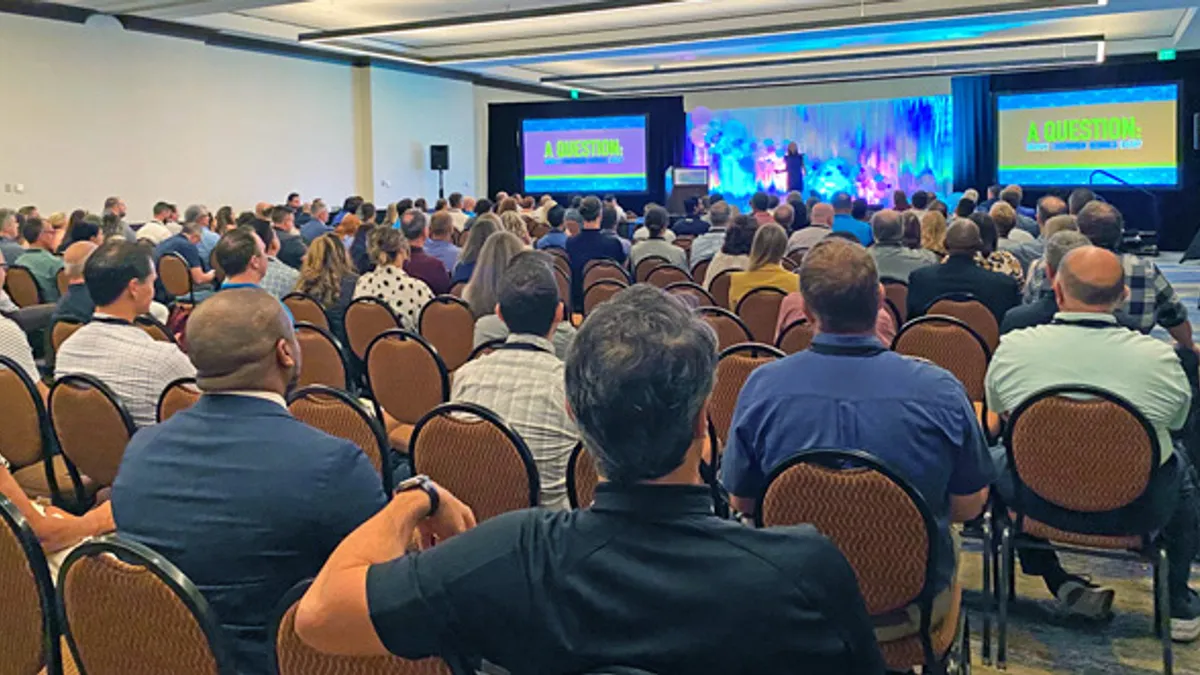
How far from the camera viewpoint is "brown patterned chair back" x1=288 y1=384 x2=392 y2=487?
2.97 m

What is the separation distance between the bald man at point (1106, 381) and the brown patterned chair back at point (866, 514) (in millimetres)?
945

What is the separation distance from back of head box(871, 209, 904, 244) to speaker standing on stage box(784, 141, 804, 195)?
47.7 ft

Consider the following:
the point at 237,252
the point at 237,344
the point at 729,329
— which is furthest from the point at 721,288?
the point at 237,344

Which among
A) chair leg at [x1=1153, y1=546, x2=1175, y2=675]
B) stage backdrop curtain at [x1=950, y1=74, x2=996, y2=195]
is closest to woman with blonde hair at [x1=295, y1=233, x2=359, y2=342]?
chair leg at [x1=1153, y1=546, x2=1175, y2=675]

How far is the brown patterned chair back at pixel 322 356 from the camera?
4488mm

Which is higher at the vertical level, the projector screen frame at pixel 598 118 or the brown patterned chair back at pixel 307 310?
the projector screen frame at pixel 598 118

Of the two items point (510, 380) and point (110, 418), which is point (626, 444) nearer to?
point (510, 380)

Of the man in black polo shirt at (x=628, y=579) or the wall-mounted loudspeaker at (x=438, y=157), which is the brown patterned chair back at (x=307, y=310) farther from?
the wall-mounted loudspeaker at (x=438, y=157)

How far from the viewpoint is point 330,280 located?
227 inches

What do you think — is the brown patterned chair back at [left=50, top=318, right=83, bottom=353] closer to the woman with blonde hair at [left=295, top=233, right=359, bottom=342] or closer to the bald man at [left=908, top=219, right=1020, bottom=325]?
the woman with blonde hair at [left=295, top=233, right=359, bottom=342]

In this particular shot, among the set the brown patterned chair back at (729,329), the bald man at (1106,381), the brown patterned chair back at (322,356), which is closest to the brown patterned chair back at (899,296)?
the brown patterned chair back at (729,329)

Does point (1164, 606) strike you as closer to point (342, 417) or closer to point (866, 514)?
point (866, 514)

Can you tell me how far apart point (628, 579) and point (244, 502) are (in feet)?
3.15

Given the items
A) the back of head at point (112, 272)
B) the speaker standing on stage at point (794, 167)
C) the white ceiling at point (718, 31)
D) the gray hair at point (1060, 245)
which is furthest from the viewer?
the speaker standing on stage at point (794, 167)
